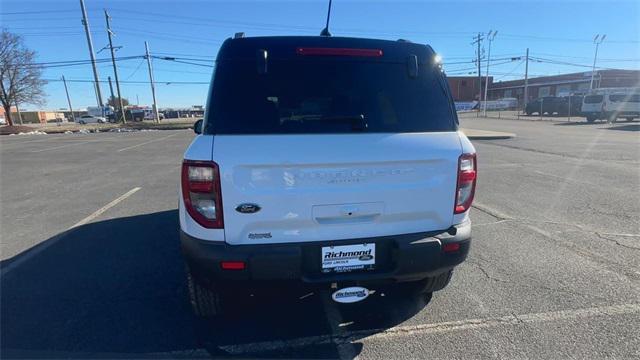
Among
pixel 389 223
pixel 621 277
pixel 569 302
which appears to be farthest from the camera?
pixel 621 277

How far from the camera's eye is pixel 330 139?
2227 mm

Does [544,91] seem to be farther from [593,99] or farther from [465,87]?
[593,99]

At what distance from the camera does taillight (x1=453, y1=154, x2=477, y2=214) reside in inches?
96.4

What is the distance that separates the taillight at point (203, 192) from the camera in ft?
6.89

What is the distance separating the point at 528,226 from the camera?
5.04 metres

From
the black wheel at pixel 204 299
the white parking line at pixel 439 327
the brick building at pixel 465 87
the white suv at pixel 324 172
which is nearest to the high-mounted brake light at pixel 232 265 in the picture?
the white suv at pixel 324 172

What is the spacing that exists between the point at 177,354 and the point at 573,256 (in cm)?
407

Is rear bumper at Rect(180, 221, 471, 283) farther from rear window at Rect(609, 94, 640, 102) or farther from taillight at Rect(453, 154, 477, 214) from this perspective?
rear window at Rect(609, 94, 640, 102)

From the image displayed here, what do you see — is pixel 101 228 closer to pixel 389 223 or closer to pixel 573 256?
pixel 389 223

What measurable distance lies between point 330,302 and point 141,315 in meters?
1.53

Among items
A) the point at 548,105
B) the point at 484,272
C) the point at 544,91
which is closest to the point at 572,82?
the point at 544,91

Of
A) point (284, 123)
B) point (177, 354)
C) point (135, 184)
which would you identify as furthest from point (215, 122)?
point (135, 184)

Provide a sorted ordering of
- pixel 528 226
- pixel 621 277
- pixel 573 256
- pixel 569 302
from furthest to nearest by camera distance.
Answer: pixel 528 226 < pixel 573 256 < pixel 621 277 < pixel 569 302

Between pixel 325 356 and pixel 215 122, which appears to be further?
pixel 325 356
